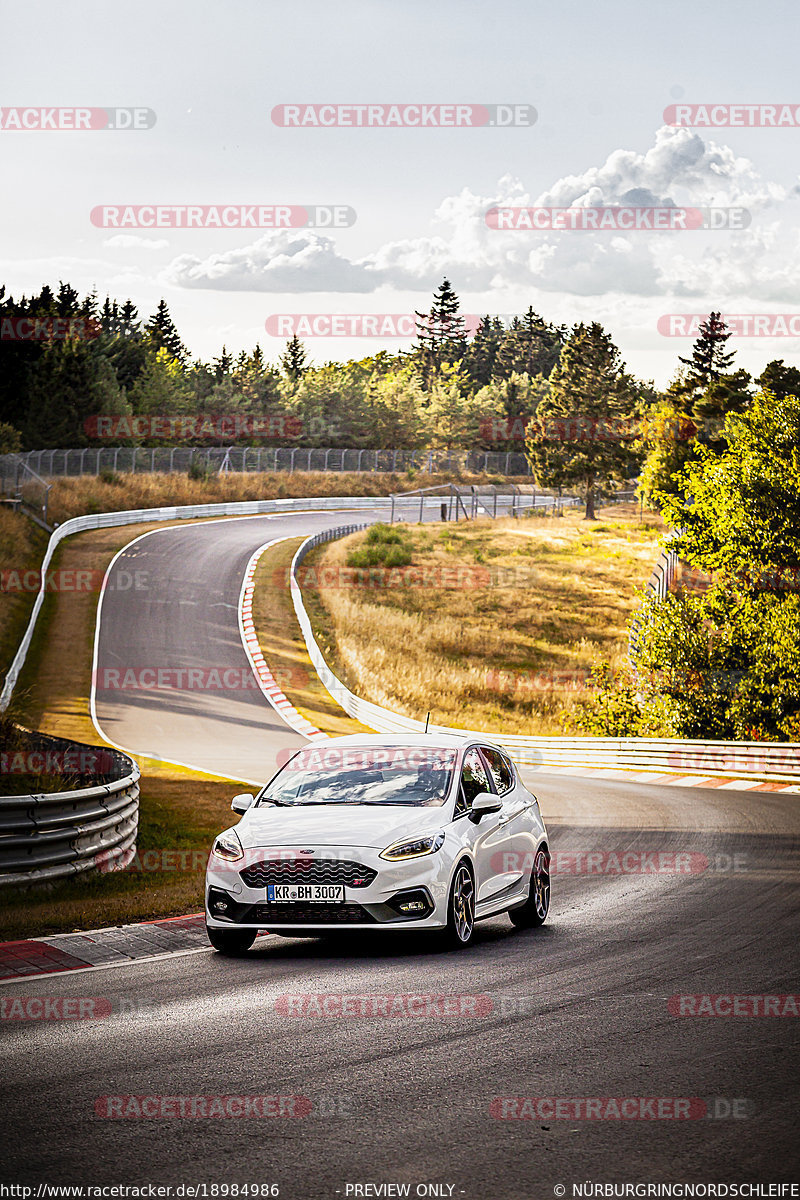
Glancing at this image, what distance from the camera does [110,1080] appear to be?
613 centimetres

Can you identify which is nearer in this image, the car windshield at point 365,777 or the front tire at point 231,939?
the front tire at point 231,939

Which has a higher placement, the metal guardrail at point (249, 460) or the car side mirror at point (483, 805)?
the metal guardrail at point (249, 460)

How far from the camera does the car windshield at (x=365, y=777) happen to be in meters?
10.3

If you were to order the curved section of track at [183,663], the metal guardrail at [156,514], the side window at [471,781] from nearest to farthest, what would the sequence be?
the side window at [471,781]
the curved section of track at [183,663]
the metal guardrail at [156,514]

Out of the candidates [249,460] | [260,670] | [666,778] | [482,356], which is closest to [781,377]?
[249,460]

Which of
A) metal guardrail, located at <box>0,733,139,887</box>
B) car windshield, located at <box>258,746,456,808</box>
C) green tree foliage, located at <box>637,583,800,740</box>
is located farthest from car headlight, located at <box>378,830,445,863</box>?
green tree foliage, located at <box>637,583,800,740</box>

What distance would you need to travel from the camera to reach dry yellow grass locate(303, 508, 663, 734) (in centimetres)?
4506

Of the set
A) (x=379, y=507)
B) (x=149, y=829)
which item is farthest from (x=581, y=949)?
(x=379, y=507)

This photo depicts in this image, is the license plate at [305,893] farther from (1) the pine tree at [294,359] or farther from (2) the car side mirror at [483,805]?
(1) the pine tree at [294,359]

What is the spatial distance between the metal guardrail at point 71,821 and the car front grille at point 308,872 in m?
2.93

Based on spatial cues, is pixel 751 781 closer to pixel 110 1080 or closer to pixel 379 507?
pixel 110 1080

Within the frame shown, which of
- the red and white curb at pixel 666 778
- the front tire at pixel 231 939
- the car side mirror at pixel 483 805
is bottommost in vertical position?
the red and white curb at pixel 666 778

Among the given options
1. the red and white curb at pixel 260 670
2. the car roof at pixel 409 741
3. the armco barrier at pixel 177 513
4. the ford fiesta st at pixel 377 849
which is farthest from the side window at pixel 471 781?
the armco barrier at pixel 177 513

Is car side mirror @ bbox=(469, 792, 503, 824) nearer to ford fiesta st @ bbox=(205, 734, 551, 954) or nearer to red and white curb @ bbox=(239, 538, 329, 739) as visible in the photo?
ford fiesta st @ bbox=(205, 734, 551, 954)
